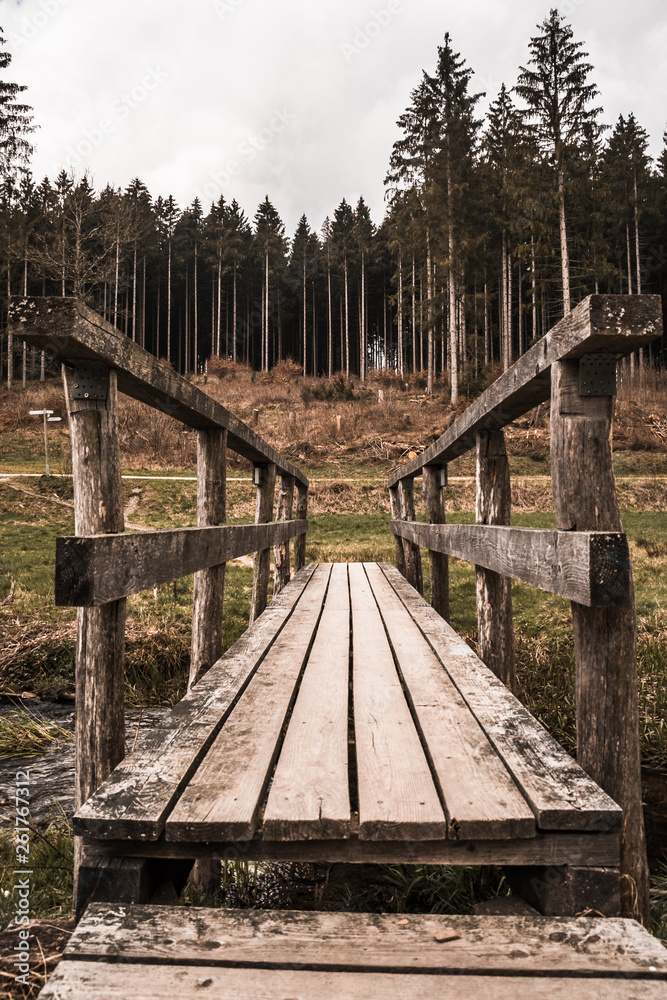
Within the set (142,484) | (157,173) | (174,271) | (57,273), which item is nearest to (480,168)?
(57,273)

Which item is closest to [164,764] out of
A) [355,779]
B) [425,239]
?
[355,779]

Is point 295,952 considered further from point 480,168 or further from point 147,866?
point 480,168

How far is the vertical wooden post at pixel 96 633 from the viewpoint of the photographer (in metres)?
1.75

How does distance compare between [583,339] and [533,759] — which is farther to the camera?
[533,759]

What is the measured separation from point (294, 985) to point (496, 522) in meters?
2.50

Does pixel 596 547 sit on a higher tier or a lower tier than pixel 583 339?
lower

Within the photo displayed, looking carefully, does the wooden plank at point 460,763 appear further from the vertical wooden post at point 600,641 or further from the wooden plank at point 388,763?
the vertical wooden post at point 600,641

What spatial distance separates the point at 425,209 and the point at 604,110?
23.1 feet

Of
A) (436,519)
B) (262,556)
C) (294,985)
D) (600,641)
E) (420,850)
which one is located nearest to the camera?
(294,985)

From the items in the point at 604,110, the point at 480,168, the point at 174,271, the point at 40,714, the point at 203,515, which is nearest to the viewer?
the point at 203,515

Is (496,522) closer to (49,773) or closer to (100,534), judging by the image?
(100,534)

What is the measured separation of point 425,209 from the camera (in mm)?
23938

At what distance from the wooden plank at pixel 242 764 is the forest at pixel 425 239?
11440 millimetres

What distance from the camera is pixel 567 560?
1562 millimetres
